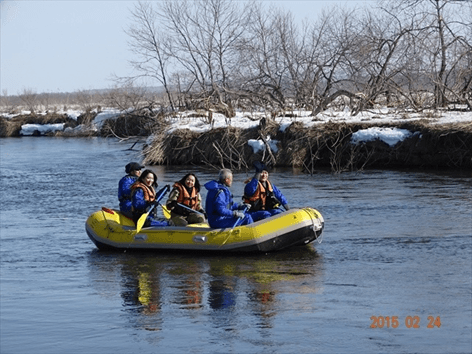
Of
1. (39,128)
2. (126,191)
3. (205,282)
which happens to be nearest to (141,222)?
(126,191)

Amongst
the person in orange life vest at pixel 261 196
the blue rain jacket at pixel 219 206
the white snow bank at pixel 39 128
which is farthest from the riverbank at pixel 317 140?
the white snow bank at pixel 39 128

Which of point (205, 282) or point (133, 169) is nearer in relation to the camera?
point (205, 282)

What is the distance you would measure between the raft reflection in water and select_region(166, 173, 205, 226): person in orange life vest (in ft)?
2.18

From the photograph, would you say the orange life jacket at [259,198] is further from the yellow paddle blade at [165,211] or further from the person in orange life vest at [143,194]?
the person in orange life vest at [143,194]

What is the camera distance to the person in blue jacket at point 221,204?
12.2 m

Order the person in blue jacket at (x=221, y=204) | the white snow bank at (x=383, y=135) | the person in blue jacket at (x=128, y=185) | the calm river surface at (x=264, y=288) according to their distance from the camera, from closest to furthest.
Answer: the calm river surface at (x=264, y=288)
the person in blue jacket at (x=221, y=204)
the person in blue jacket at (x=128, y=185)
the white snow bank at (x=383, y=135)

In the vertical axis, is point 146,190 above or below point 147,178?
below

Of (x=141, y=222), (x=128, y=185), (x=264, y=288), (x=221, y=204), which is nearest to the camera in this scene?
(x=264, y=288)

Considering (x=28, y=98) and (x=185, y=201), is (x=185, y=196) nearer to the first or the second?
(x=185, y=201)

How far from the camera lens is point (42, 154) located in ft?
112

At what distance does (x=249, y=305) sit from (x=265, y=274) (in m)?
1.71

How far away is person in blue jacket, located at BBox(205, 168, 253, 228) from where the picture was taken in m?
12.2

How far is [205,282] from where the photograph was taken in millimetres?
10984

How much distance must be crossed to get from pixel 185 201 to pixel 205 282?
7.51 ft
